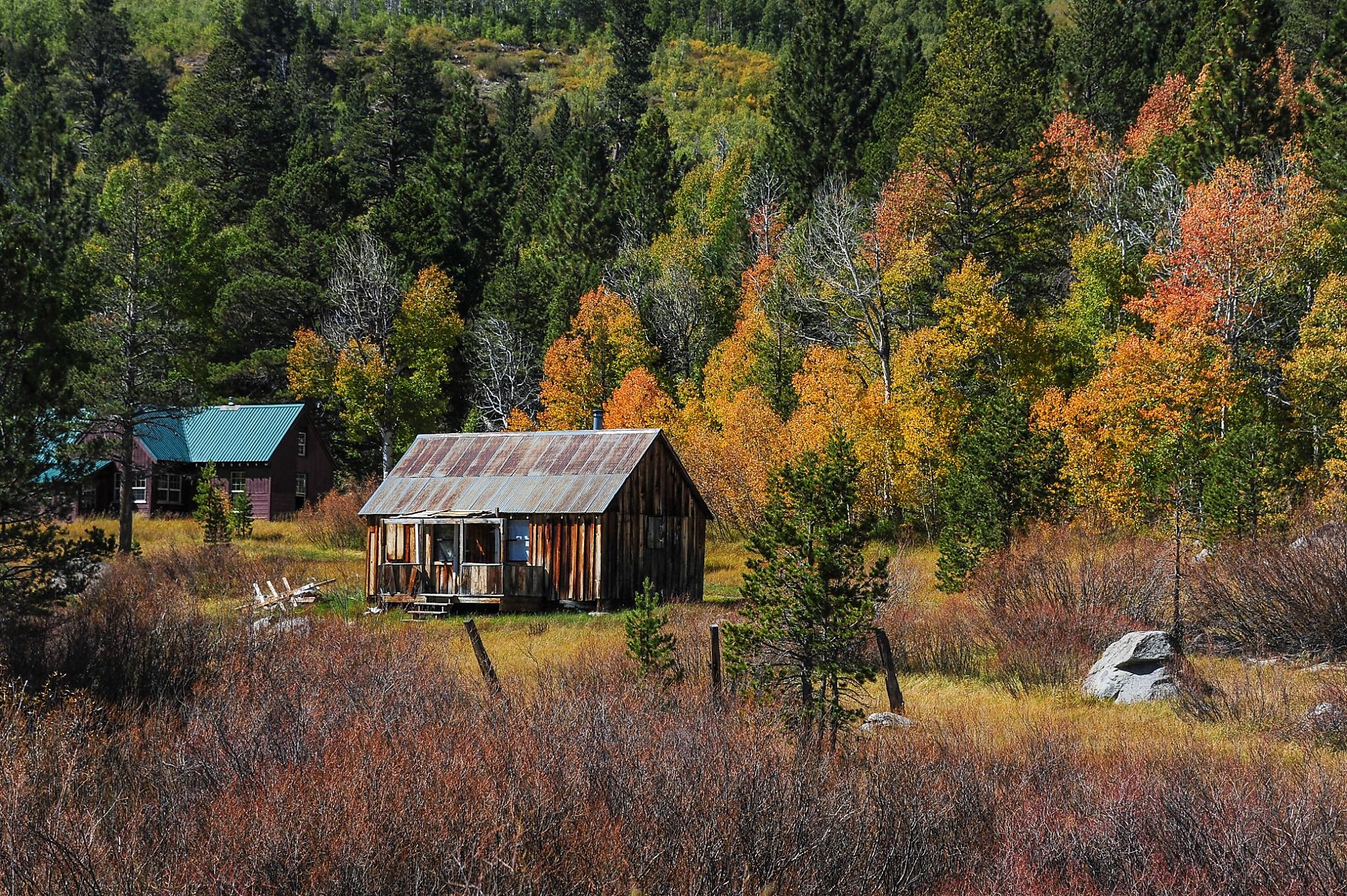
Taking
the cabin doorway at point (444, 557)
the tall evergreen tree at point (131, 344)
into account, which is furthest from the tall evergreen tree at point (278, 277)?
the cabin doorway at point (444, 557)

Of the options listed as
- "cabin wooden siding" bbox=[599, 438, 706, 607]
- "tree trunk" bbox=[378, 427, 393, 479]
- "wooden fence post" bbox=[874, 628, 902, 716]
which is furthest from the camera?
"tree trunk" bbox=[378, 427, 393, 479]

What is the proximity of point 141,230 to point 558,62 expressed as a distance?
122 meters

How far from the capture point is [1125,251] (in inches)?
1775

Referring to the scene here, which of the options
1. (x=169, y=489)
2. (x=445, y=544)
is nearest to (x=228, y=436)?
(x=169, y=489)

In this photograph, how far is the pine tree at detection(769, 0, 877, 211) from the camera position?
59.8 m

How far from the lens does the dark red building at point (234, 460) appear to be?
49.8 meters

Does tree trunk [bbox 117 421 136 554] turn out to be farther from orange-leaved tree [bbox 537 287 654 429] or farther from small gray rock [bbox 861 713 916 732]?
small gray rock [bbox 861 713 916 732]

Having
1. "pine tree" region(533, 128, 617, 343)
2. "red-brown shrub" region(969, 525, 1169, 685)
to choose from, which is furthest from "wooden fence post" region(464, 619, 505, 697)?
"pine tree" region(533, 128, 617, 343)

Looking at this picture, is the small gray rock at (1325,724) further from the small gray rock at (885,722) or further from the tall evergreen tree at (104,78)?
the tall evergreen tree at (104,78)

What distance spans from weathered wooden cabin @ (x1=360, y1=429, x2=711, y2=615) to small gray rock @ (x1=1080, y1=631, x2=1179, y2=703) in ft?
45.4

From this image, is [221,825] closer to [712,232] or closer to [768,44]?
[712,232]

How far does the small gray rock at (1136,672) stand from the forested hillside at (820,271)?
16.6ft

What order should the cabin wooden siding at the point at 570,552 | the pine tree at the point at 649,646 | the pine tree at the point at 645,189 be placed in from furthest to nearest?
1. the pine tree at the point at 645,189
2. the cabin wooden siding at the point at 570,552
3. the pine tree at the point at 649,646

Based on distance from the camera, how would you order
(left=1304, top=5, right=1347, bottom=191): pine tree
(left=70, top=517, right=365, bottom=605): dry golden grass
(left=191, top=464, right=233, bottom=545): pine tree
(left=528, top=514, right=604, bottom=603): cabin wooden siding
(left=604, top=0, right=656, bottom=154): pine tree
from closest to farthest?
(left=528, top=514, right=604, bottom=603): cabin wooden siding
(left=70, top=517, right=365, bottom=605): dry golden grass
(left=1304, top=5, right=1347, bottom=191): pine tree
(left=191, top=464, right=233, bottom=545): pine tree
(left=604, top=0, right=656, bottom=154): pine tree
